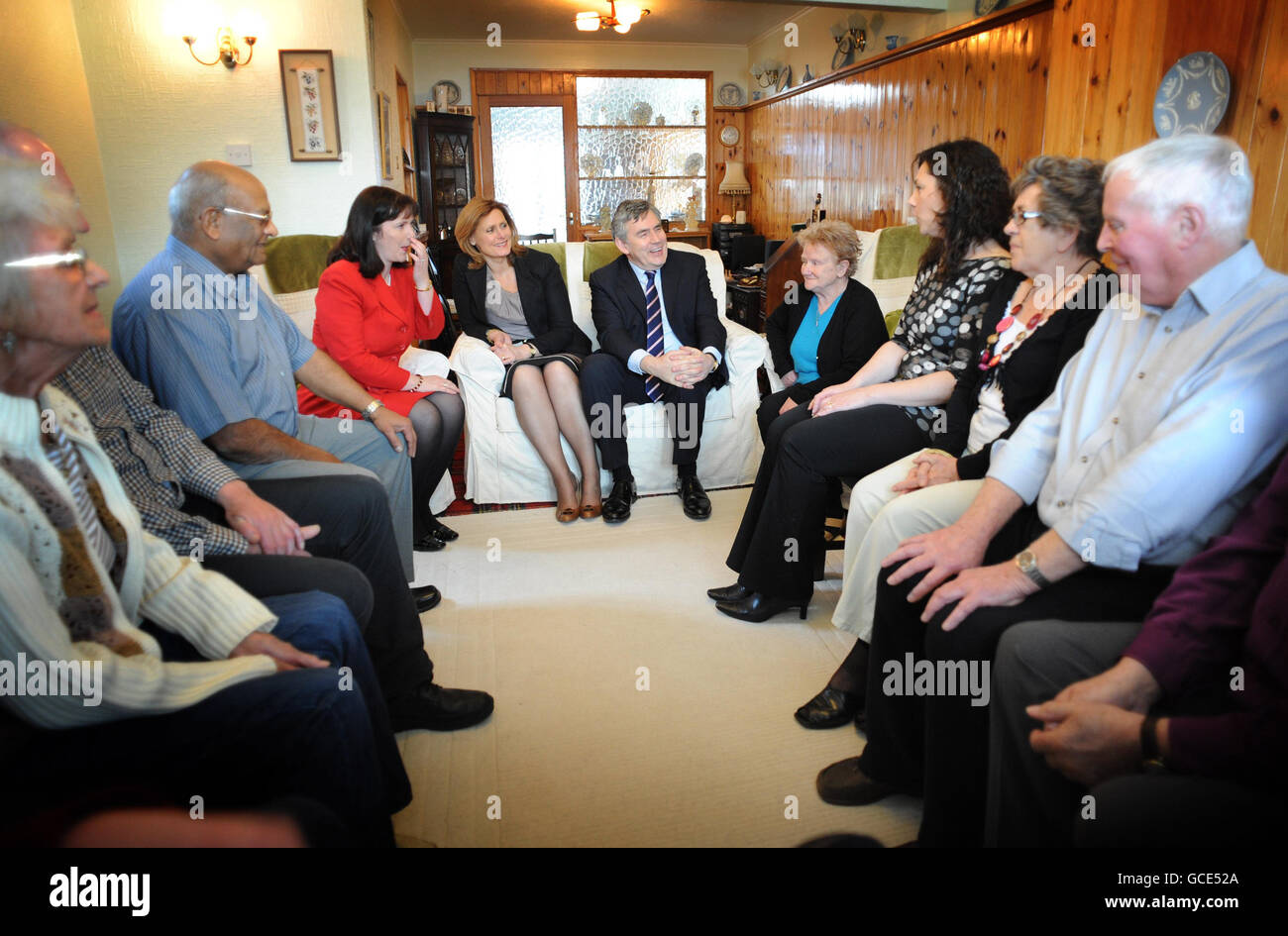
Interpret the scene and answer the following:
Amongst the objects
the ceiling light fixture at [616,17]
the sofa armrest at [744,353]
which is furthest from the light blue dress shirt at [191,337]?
the ceiling light fixture at [616,17]

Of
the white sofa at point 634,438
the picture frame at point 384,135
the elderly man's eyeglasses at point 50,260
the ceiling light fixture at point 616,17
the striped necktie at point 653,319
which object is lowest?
the white sofa at point 634,438

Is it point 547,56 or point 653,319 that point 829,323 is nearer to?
point 653,319

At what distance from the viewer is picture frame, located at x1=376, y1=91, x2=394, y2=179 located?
4555mm

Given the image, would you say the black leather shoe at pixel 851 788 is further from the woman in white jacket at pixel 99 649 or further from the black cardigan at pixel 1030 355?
the woman in white jacket at pixel 99 649

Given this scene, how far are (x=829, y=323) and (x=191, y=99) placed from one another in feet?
11.3

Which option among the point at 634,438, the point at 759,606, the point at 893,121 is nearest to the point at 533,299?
the point at 634,438

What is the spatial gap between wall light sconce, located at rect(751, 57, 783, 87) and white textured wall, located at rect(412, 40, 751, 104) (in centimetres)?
47

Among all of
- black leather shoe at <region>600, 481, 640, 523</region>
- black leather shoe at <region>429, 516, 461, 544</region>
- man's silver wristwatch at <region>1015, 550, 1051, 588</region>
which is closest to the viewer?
man's silver wristwatch at <region>1015, 550, 1051, 588</region>

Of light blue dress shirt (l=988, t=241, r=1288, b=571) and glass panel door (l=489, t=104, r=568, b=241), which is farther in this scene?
glass panel door (l=489, t=104, r=568, b=241)

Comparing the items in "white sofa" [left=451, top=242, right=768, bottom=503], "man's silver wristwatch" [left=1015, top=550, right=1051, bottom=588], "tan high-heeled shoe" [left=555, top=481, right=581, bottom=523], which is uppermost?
"man's silver wristwatch" [left=1015, top=550, right=1051, bottom=588]

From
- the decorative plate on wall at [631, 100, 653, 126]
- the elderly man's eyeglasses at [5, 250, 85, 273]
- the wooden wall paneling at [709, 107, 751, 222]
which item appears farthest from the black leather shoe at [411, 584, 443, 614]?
the decorative plate on wall at [631, 100, 653, 126]

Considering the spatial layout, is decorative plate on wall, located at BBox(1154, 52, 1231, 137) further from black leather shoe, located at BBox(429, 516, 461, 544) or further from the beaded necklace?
black leather shoe, located at BBox(429, 516, 461, 544)

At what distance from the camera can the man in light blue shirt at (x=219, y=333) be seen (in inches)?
64.2

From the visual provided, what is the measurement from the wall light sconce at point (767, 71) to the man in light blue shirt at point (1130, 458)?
21.5ft
